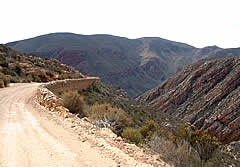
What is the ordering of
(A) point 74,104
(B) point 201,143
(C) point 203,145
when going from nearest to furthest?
(C) point 203,145 < (B) point 201,143 < (A) point 74,104

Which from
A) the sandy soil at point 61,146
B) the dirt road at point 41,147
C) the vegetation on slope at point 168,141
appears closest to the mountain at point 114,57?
the vegetation on slope at point 168,141

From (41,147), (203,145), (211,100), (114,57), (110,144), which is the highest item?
(114,57)

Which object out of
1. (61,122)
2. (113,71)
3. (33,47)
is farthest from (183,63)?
(61,122)

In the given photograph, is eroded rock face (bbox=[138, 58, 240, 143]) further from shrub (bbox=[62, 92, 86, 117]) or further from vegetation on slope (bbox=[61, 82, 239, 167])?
shrub (bbox=[62, 92, 86, 117])

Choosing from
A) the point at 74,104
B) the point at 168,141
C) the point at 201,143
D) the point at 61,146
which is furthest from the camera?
the point at 74,104

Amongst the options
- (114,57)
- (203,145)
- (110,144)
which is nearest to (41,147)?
(110,144)

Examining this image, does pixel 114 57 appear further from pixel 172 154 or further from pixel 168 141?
pixel 172 154

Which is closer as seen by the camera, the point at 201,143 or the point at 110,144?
the point at 110,144

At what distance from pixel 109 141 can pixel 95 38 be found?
155m

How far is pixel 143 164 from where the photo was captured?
4.26 metres

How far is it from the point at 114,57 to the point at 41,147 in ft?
437

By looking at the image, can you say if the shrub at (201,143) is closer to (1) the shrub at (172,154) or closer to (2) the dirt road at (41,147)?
(1) the shrub at (172,154)

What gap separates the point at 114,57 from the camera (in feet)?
447

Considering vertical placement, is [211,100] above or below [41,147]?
below
